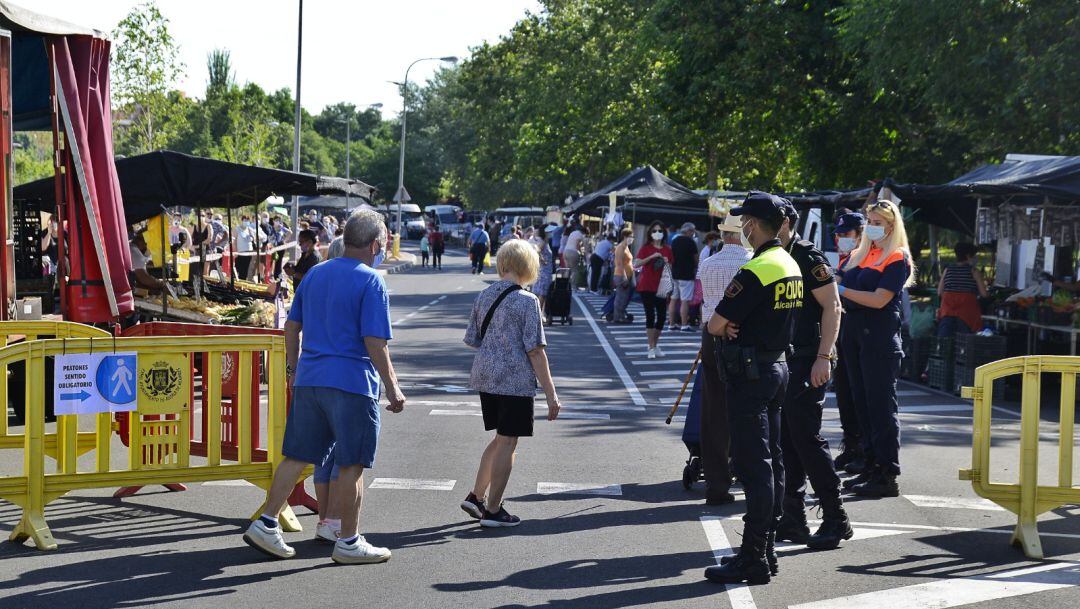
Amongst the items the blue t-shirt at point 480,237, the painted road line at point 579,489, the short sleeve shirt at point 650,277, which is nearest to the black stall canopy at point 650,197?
the short sleeve shirt at point 650,277

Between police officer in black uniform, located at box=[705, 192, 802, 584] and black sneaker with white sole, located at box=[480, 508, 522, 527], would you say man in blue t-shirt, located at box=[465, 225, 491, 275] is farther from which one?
police officer in black uniform, located at box=[705, 192, 802, 584]

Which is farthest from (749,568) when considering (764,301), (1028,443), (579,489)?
(579,489)

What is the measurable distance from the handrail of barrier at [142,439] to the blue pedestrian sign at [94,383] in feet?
0.16

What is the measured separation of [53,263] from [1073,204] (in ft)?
53.4

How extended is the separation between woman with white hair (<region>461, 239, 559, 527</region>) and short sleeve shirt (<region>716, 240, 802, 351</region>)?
1.40 metres

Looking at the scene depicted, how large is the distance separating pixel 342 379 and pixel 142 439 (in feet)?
5.15

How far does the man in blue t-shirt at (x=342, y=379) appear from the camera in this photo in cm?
616

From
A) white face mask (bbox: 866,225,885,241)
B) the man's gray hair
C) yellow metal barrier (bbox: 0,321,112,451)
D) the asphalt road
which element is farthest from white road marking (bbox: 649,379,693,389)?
the man's gray hair

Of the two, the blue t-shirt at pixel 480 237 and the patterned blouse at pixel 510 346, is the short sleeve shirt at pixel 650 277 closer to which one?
the patterned blouse at pixel 510 346

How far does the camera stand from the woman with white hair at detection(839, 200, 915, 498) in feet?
27.1

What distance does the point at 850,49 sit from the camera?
2528 centimetres

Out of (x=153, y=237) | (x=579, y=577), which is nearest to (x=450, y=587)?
(x=579, y=577)

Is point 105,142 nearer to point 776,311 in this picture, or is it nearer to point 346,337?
point 346,337

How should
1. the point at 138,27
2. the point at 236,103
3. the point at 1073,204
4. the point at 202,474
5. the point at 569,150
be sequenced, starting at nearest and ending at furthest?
the point at 202,474, the point at 1073,204, the point at 138,27, the point at 569,150, the point at 236,103
